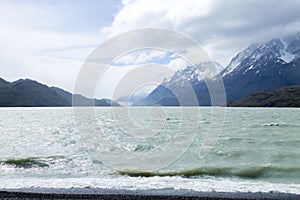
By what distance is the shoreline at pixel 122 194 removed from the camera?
13391 mm

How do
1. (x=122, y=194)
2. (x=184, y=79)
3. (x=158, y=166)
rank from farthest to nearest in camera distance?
1. (x=158, y=166)
2. (x=184, y=79)
3. (x=122, y=194)

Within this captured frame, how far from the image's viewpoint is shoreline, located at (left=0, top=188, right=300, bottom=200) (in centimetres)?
1339

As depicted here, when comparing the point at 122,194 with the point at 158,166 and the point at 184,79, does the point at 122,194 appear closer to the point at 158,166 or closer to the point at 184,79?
the point at 184,79

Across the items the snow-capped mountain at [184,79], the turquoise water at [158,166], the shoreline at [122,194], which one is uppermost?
the snow-capped mountain at [184,79]

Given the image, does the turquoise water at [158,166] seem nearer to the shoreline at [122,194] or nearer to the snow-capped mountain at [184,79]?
the shoreline at [122,194]

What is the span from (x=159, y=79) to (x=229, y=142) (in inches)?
916

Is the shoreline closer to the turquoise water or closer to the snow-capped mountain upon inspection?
the turquoise water

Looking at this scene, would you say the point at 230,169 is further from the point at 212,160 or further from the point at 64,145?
the point at 64,145

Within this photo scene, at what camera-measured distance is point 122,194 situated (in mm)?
13945

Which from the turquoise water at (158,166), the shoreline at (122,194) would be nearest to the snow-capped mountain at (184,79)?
the shoreline at (122,194)

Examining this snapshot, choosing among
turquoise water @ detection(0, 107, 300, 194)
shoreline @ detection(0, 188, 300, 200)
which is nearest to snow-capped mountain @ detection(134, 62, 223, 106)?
shoreline @ detection(0, 188, 300, 200)

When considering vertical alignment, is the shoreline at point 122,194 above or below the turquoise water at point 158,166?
above

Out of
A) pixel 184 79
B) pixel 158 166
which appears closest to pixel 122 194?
pixel 184 79

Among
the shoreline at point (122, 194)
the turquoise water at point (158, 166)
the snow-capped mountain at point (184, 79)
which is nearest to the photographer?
the shoreline at point (122, 194)
